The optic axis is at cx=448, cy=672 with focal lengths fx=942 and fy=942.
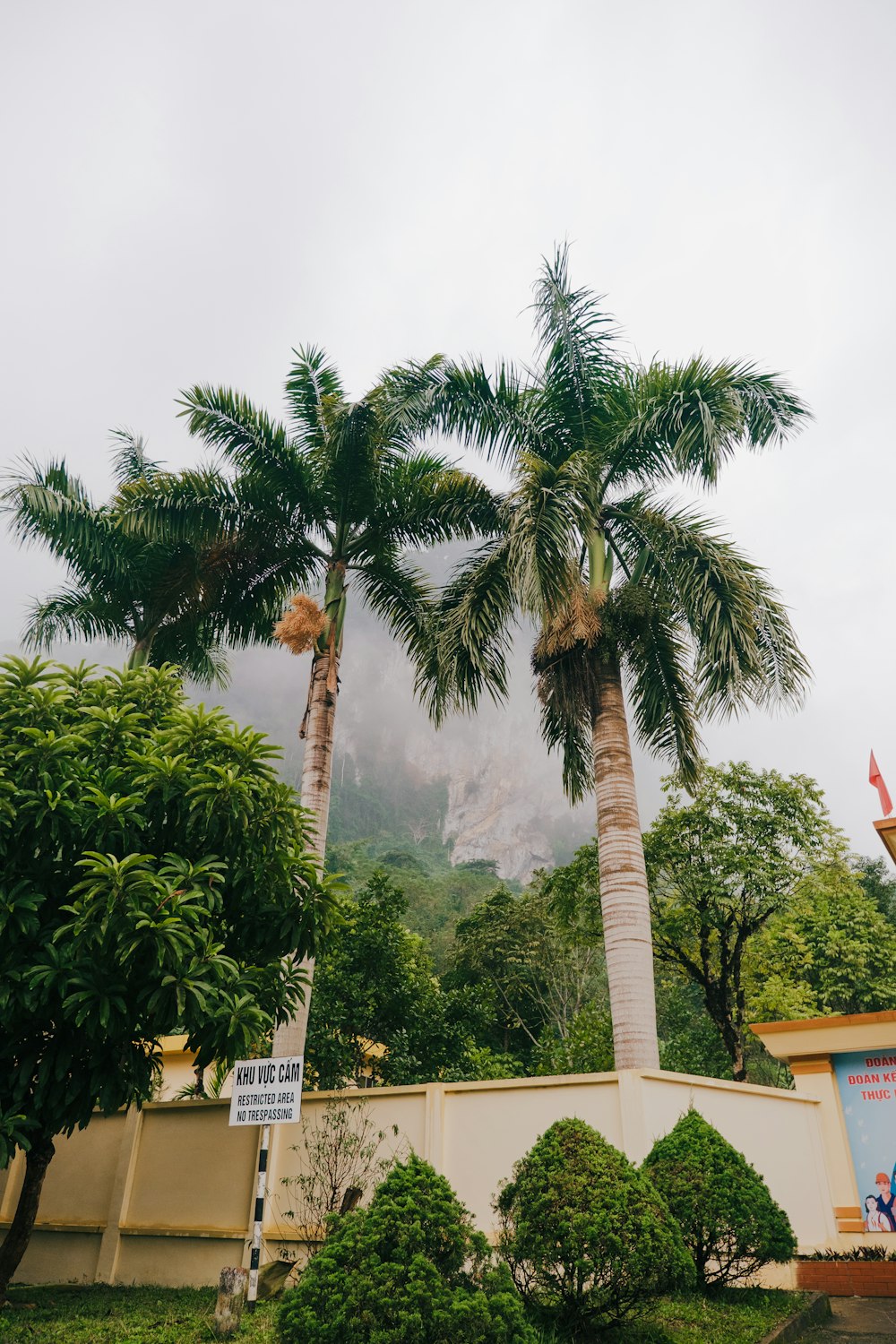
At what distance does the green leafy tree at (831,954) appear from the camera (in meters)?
Answer: 23.0

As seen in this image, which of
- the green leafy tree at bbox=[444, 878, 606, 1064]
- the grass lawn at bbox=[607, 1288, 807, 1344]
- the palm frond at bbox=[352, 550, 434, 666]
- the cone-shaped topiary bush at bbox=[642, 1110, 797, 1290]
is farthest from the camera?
the green leafy tree at bbox=[444, 878, 606, 1064]

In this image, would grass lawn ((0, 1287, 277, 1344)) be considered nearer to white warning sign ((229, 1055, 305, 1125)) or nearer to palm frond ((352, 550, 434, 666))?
white warning sign ((229, 1055, 305, 1125))

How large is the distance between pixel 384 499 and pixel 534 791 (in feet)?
438

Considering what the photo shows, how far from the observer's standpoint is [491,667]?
12.9 meters

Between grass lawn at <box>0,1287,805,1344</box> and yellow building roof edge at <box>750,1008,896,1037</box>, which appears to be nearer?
grass lawn at <box>0,1287,805,1344</box>

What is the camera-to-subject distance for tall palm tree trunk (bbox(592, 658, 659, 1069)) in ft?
33.8

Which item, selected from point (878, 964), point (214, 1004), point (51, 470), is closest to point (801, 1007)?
point (878, 964)

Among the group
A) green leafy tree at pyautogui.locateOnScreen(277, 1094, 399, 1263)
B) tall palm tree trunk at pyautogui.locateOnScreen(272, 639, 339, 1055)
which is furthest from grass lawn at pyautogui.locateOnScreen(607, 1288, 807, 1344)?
tall palm tree trunk at pyautogui.locateOnScreen(272, 639, 339, 1055)

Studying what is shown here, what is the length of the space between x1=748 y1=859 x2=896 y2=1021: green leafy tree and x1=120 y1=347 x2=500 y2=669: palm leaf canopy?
527 inches

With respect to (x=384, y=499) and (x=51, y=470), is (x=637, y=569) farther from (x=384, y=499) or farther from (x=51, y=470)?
(x=51, y=470)

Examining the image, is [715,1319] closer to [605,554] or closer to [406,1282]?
[406,1282]

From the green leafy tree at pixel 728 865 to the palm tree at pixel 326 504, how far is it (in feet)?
32.5

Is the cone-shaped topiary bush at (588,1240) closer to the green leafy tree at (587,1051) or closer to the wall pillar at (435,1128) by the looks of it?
the wall pillar at (435,1128)

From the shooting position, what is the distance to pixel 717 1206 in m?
7.59
